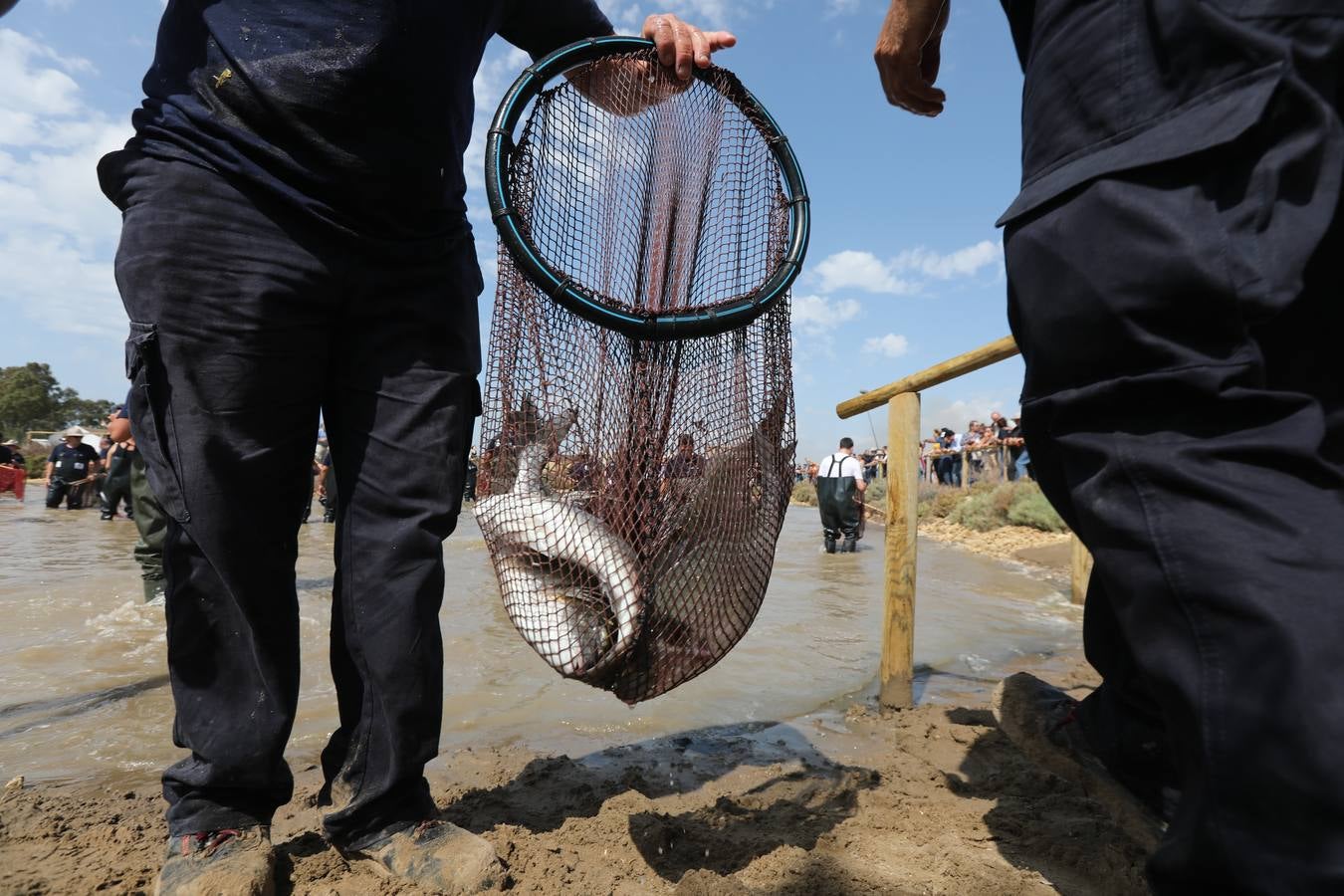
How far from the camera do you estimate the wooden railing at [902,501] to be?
3486mm

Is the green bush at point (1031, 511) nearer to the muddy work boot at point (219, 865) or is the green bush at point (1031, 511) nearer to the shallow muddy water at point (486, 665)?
the shallow muddy water at point (486, 665)

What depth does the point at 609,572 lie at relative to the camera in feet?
5.77

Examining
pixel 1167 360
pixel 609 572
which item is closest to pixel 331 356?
pixel 609 572

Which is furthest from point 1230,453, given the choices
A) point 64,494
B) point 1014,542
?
point 64,494

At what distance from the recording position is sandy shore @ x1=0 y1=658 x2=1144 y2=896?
1675 millimetres

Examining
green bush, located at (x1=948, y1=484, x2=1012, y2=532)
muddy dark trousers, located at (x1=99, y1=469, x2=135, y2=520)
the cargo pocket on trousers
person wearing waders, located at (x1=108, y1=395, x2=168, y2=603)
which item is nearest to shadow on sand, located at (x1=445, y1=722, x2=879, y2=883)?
the cargo pocket on trousers

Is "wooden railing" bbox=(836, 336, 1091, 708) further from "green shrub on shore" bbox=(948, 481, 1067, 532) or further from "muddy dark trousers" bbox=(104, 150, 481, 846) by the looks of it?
"green shrub on shore" bbox=(948, 481, 1067, 532)

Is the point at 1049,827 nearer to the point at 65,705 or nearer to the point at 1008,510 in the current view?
the point at 65,705

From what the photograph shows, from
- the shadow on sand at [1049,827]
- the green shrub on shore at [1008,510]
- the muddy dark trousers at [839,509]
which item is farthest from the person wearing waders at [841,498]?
the shadow on sand at [1049,827]

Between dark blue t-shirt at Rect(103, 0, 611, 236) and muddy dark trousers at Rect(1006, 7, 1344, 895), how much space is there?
4.31 ft

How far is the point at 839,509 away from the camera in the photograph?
12.2m

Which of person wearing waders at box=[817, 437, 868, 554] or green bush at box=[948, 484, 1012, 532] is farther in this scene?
green bush at box=[948, 484, 1012, 532]

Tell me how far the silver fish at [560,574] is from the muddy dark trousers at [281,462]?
150 millimetres

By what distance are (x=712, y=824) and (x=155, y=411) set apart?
1588 millimetres
